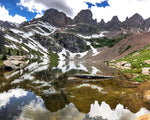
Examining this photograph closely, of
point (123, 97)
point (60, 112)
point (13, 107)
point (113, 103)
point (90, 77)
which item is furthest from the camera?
point (90, 77)

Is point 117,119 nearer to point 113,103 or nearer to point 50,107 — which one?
point 113,103

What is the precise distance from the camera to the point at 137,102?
12.8 metres

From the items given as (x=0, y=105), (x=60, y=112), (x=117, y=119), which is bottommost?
(x=117, y=119)

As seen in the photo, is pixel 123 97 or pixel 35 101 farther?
pixel 123 97

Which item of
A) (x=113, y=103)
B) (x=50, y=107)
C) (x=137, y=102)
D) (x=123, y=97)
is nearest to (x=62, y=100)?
(x=50, y=107)

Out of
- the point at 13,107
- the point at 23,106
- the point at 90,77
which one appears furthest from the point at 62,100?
the point at 90,77

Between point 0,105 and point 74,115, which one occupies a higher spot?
point 0,105

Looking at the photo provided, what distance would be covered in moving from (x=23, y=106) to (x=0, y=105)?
8.72ft

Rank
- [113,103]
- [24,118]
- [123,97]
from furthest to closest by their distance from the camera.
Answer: [123,97]
[113,103]
[24,118]

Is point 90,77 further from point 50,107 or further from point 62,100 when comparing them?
point 50,107

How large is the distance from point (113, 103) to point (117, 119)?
10.0 feet

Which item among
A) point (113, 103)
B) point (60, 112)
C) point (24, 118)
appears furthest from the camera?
point (113, 103)

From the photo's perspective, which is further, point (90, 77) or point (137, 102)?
point (90, 77)

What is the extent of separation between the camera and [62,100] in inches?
525
